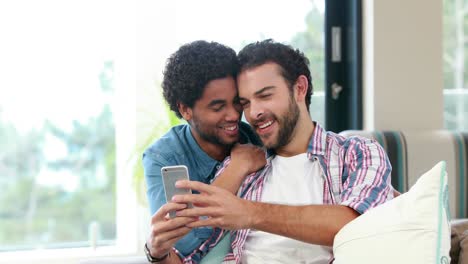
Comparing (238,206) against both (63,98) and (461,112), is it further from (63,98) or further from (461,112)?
(461,112)

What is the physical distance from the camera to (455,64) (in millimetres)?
3592

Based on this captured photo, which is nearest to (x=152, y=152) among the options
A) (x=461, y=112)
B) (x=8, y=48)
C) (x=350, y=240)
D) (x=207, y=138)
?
(x=207, y=138)

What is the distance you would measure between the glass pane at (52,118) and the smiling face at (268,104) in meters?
1.68

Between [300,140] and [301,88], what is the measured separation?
15cm

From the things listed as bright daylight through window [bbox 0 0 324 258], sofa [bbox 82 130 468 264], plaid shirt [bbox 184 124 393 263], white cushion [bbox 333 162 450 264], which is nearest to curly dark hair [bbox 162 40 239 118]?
plaid shirt [bbox 184 124 393 263]

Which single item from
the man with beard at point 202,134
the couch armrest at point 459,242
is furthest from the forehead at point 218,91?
the couch armrest at point 459,242

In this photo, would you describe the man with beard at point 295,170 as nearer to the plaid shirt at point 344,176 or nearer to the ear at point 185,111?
the plaid shirt at point 344,176

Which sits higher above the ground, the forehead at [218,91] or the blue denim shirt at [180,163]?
the forehead at [218,91]

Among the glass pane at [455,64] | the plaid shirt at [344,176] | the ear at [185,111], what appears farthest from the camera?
the glass pane at [455,64]

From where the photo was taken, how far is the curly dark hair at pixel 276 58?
195 cm

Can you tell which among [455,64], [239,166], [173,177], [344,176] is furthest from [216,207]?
[455,64]

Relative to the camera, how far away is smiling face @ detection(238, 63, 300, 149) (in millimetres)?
1905

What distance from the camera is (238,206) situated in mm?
1631

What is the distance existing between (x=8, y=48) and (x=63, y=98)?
355 mm
